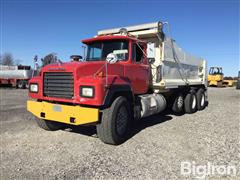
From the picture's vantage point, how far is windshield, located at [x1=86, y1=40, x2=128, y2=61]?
6.34m

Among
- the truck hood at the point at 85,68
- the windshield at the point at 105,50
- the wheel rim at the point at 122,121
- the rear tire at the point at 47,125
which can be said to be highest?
the windshield at the point at 105,50

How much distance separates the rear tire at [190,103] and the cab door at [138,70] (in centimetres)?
313

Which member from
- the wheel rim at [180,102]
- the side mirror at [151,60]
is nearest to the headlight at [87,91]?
the side mirror at [151,60]

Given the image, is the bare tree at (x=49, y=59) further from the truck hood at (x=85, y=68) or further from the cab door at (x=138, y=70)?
the cab door at (x=138, y=70)

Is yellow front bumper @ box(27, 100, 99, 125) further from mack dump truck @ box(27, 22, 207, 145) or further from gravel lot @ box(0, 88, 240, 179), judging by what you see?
gravel lot @ box(0, 88, 240, 179)

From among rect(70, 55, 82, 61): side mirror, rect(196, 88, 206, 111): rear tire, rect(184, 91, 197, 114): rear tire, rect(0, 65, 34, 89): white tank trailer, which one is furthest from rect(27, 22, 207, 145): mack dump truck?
rect(0, 65, 34, 89): white tank trailer

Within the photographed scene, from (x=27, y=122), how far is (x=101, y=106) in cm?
362

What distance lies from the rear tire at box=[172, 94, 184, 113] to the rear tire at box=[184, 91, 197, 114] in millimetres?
237

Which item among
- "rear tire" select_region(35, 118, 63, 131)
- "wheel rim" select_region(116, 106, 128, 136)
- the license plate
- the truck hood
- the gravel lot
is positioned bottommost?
the gravel lot

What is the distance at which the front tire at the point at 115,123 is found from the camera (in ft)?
16.7

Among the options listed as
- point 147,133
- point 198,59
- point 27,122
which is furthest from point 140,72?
point 198,59

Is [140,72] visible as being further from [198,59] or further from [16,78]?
[16,78]

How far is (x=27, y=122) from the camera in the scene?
7578mm

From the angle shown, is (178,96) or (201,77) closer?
(178,96)
